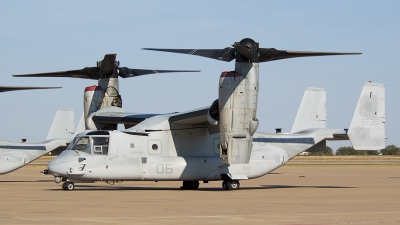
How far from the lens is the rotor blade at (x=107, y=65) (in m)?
31.8

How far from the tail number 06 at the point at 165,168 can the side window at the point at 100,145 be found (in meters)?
2.21

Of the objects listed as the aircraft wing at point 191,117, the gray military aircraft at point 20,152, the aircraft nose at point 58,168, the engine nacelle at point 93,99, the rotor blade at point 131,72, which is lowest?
the aircraft nose at point 58,168

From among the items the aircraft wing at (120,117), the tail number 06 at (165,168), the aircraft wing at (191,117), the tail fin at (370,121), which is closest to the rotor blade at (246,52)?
the aircraft wing at (191,117)

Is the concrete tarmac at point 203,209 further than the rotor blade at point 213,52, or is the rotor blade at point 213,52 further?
the rotor blade at point 213,52

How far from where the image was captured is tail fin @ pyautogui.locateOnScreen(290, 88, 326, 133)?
133 ft

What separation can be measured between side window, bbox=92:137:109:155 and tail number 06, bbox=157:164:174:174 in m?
2.21

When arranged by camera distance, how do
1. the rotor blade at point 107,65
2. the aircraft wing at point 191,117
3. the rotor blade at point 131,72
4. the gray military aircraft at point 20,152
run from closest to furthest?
1. the aircraft wing at point 191,117
2. the rotor blade at point 107,65
3. the rotor blade at point 131,72
4. the gray military aircraft at point 20,152

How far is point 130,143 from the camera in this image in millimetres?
25938

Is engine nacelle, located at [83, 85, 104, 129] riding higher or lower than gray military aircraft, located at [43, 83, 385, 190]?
higher

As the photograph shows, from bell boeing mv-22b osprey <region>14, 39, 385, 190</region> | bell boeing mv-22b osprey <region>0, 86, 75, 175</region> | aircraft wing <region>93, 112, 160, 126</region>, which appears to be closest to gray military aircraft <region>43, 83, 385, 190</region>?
bell boeing mv-22b osprey <region>14, 39, 385, 190</region>

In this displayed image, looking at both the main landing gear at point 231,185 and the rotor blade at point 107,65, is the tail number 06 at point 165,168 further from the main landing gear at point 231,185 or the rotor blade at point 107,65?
the rotor blade at point 107,65

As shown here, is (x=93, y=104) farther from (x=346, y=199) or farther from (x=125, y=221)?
(x=125, y=221)

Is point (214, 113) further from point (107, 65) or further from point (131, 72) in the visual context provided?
point (107, 65)

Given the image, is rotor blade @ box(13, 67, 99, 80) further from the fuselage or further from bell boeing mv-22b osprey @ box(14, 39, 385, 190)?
the fuselage
